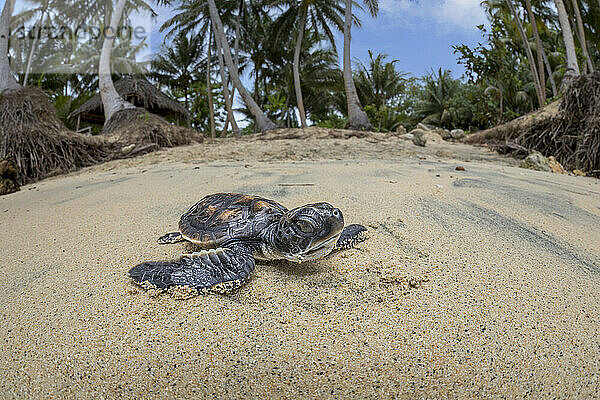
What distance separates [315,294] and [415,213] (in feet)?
3.30

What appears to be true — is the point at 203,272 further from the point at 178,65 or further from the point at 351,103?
the point at 178,65

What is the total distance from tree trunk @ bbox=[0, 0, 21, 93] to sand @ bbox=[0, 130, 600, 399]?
22.4 feet

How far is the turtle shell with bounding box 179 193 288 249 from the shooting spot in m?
1.43

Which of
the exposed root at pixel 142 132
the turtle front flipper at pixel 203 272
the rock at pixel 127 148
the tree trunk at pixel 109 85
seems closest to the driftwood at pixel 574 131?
the turtle front flipper at pixel 203 272

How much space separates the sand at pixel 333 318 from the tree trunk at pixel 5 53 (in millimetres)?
6828

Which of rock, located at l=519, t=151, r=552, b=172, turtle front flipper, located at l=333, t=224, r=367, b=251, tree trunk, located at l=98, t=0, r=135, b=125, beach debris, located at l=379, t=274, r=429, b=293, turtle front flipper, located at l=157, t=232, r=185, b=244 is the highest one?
tree trunk, located at l=98, t=0, r=135, b=125

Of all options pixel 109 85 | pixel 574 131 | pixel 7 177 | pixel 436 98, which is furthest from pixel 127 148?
pixel 436 98

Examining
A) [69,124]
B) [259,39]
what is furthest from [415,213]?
[259,39]

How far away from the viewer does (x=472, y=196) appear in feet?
7.98

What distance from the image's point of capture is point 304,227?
1.22 m

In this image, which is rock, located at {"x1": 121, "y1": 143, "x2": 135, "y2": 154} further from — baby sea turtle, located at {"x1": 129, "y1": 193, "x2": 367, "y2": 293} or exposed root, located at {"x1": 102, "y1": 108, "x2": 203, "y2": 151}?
baby sea turtle, located at {"x1": 129, "y1": 193, "x2": 367, "y2": 293}

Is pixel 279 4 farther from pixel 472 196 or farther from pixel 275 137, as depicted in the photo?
pixel 472 196

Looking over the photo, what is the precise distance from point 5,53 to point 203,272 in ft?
30.6

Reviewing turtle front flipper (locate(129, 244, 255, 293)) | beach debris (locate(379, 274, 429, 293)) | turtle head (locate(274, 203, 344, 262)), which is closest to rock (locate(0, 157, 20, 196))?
turtle front flipper (locate(129, 244, 255, 293))
